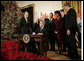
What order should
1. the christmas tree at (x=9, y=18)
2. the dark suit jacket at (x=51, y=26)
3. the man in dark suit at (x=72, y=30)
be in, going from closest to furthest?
the man in dark suit at (x=72, y=30) → the dark suit jacket at (x=51, y=26) → the christmas tree at (x=9, y=18)

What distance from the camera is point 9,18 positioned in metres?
6.56

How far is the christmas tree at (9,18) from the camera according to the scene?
6.46 meters

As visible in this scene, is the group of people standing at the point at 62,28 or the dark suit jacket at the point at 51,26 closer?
the group of people standing at the point at 62,28

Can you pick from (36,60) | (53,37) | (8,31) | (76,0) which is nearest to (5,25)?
Result: (8,31)

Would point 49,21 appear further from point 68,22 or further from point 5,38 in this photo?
point 5,38

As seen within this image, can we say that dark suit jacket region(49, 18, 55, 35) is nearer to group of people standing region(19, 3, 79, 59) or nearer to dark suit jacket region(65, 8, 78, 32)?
group of people standing region(19, 3, 79, 59)

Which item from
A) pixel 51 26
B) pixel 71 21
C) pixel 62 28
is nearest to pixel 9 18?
pixel 51 26

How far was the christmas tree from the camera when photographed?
6464 mm

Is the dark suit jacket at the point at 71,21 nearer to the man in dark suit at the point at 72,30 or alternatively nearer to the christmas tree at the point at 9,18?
the man in dark suit at the point at 72,30

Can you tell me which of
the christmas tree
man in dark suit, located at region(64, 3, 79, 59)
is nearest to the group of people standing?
man in dark suit, located at region(64, 3, 79, 59)

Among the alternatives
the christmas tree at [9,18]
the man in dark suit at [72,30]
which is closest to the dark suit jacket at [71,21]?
the man in dark suit at [72,30]

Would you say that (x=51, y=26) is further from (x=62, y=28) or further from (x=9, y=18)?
(x=9, y=18)

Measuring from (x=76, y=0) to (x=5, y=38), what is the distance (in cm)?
377

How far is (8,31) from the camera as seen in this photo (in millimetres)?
6449
